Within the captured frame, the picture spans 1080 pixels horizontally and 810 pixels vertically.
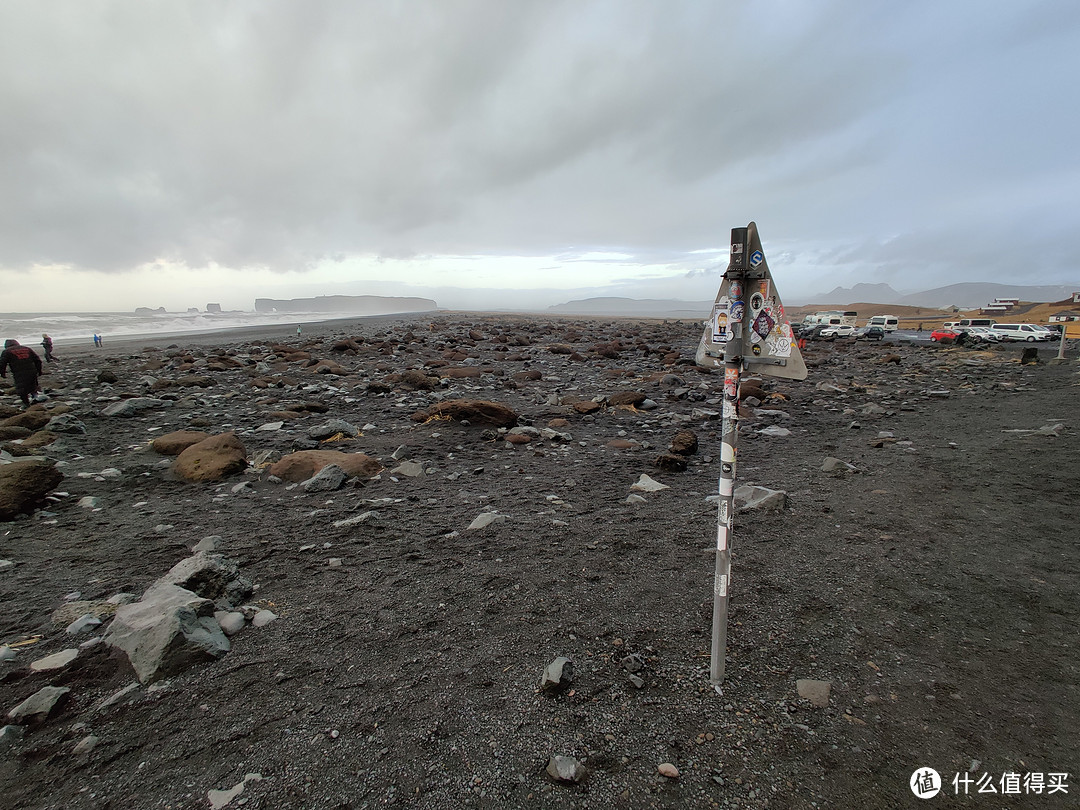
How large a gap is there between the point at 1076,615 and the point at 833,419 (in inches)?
238

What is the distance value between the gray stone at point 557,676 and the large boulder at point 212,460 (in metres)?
4.71

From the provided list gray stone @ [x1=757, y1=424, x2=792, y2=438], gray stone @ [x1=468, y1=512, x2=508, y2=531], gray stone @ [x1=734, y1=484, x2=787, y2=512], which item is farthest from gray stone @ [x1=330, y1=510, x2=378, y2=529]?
gray stone @ [x1=757, y1=424, x2=792, y2=438]

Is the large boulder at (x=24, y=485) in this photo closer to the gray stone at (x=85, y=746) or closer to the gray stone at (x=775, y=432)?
the gray stone at (x=85, y=746)

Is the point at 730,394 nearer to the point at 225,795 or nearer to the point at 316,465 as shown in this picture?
the point at 225,795

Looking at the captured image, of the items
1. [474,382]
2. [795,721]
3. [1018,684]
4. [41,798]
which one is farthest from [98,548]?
[474,382]

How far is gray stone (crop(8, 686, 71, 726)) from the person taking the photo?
2.16m

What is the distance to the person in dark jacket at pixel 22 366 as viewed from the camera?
903 cm

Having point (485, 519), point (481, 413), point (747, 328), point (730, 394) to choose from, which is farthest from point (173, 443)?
point (747, 328)

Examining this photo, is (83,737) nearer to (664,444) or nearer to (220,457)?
(220,457)

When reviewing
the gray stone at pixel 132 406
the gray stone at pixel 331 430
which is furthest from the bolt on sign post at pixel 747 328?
the gray stone at pixel 132 406

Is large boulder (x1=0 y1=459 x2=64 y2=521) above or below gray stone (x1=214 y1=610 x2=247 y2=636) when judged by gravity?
above

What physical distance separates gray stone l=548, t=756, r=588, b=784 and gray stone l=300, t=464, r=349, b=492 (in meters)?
3.91

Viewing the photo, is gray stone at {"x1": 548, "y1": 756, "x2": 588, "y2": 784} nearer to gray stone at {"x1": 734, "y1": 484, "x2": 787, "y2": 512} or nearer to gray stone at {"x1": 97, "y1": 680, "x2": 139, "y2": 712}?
gray stone at {"x1": 97, "y1": 680, "x2": 139, "y2": 712}

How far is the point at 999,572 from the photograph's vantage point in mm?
3434
